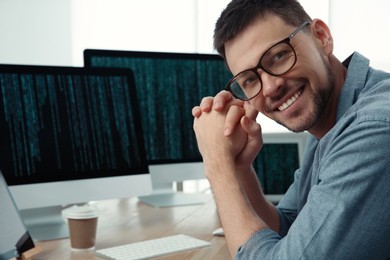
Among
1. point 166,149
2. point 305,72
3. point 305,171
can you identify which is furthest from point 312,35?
point 166,149

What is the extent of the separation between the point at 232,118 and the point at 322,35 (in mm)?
292

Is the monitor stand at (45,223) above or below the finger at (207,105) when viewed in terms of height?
below

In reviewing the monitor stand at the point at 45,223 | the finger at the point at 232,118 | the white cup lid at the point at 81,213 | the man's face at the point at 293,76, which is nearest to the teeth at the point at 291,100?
the man's face at the point at 293,76

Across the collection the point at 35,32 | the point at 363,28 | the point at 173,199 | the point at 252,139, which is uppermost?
the point at 35,32

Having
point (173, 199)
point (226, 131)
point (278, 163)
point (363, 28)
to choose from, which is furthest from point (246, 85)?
point (363, 28)

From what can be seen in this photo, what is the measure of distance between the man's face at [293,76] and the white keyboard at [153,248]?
0.41 metres

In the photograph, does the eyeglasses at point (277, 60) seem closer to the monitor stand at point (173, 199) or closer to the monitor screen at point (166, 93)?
the monitor screen at point (166, 93)

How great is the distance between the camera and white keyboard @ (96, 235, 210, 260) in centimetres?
133

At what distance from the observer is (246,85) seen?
1.27 meters

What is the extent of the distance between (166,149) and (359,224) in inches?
46.0

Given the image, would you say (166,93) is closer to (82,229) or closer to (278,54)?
(82,229)

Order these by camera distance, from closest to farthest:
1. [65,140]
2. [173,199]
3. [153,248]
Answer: [153,248] < [65,140] < [173,199]

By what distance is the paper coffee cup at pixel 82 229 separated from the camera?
4.60ft

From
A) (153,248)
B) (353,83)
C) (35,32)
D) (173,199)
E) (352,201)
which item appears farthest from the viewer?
(35,32)
